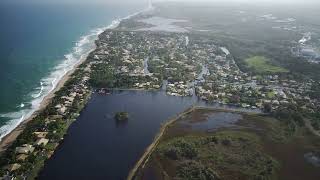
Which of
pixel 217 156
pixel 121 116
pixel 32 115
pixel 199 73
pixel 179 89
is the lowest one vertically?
pixel 199 73

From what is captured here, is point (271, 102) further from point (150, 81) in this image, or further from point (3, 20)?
point (3, 20)

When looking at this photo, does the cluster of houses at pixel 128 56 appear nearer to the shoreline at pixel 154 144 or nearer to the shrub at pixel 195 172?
the shoreline at pixel 154 144

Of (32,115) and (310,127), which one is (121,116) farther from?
(310,127)

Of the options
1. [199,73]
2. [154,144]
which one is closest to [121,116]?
[154,144]

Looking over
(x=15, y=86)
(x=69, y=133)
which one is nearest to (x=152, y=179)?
(x=69, y=133)

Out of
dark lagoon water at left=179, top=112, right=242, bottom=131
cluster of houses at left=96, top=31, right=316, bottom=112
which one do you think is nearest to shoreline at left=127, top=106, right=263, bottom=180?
dark lagoon water at left=179, top=112, right=242, bottom=131

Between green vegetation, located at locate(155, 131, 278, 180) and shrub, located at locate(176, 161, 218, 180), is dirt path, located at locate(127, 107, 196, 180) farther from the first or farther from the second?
shrub, located at locate(176, 161, 218, 180)
